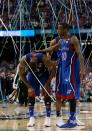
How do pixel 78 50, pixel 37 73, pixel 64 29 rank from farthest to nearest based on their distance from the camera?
1. pixel 37 73
2. pixel 64 29
3. pixel 78 50

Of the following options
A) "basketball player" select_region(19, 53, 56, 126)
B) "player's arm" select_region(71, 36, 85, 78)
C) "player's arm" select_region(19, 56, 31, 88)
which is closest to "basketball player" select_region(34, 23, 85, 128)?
"player's arm" select_region(71, 36, 85, 78)

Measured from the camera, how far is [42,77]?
5504mm

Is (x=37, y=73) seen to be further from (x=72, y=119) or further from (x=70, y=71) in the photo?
(x=72, y=119)

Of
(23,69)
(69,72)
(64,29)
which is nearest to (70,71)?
(69,72)

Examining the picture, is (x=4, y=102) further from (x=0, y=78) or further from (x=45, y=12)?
(x=45, y=12)

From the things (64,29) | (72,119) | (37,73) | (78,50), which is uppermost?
(64,29)

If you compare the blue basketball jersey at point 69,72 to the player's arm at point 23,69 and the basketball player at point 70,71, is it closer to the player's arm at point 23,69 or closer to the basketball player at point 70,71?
the basketball player at point 70,71

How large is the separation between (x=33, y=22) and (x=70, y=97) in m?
12.5

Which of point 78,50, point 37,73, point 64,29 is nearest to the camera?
point 78,50

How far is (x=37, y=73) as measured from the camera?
5.48 metres

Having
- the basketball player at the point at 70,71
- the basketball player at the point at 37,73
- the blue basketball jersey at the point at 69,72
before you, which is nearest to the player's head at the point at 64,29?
the basketball player at the point at 70,71

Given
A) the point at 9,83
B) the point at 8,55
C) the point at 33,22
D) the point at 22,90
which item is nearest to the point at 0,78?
the point at 9,83

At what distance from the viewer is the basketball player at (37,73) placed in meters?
5.29

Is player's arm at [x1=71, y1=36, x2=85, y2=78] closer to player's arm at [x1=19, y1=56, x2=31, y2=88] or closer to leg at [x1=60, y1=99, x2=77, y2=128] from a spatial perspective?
leg at [x1=60, y1=99, x2=77, y2=128]
